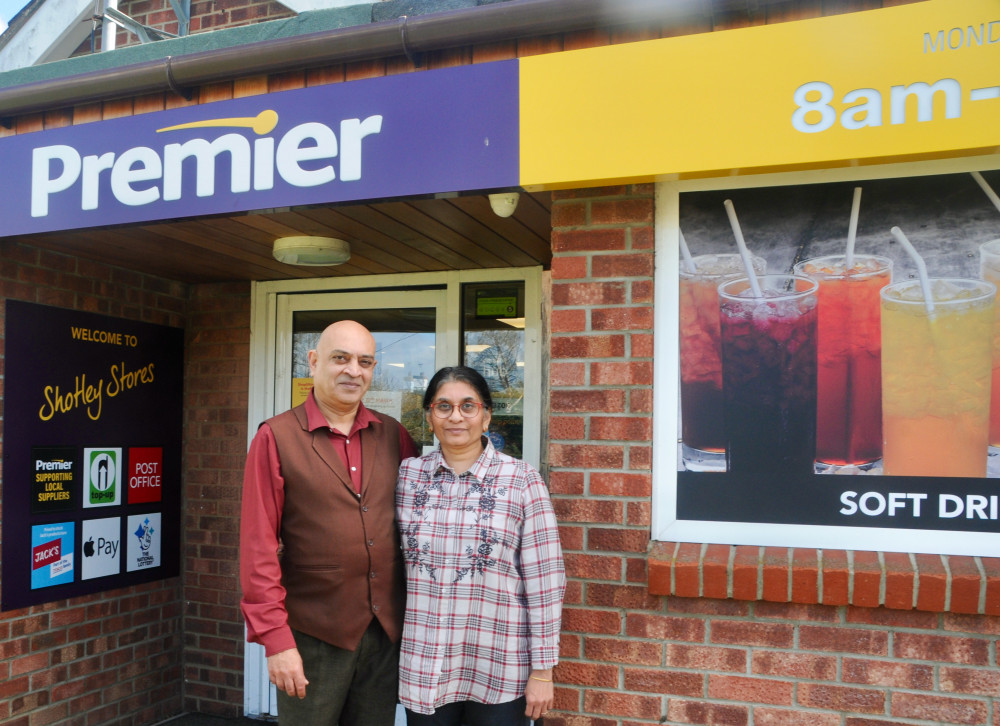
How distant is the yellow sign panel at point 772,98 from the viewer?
2.24 meters

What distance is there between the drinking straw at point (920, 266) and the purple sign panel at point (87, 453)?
12.6 ft

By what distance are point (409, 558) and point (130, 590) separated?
9.12 feet

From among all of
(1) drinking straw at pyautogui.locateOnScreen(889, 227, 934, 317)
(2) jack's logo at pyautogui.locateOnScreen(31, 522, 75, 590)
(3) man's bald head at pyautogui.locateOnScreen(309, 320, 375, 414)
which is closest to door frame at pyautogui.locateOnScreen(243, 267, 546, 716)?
(2) jack's logo at pyautogui.locateOnScreen(31, 522, 75, 590)

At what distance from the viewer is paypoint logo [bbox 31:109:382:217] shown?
9.23ft

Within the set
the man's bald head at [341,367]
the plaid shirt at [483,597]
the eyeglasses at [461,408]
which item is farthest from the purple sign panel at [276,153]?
the plaid shirt at [483,597]

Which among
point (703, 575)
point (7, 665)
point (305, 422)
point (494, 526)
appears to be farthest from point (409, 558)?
point (7, 665)

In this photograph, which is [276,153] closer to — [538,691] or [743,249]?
[743,249]

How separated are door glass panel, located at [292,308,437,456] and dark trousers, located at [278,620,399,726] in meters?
2.02

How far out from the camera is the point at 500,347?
4379 mm

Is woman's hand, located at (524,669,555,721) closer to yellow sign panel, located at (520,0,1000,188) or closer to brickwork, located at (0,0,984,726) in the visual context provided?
brickwork, located at (0,0,984,726)

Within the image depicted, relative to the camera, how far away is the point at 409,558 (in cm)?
242

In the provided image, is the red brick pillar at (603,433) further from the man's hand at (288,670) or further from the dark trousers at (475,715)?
the man's hand at (288,670)

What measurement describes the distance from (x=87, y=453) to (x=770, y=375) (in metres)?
3.49

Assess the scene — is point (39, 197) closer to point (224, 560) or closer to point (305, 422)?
point (305, 422)
